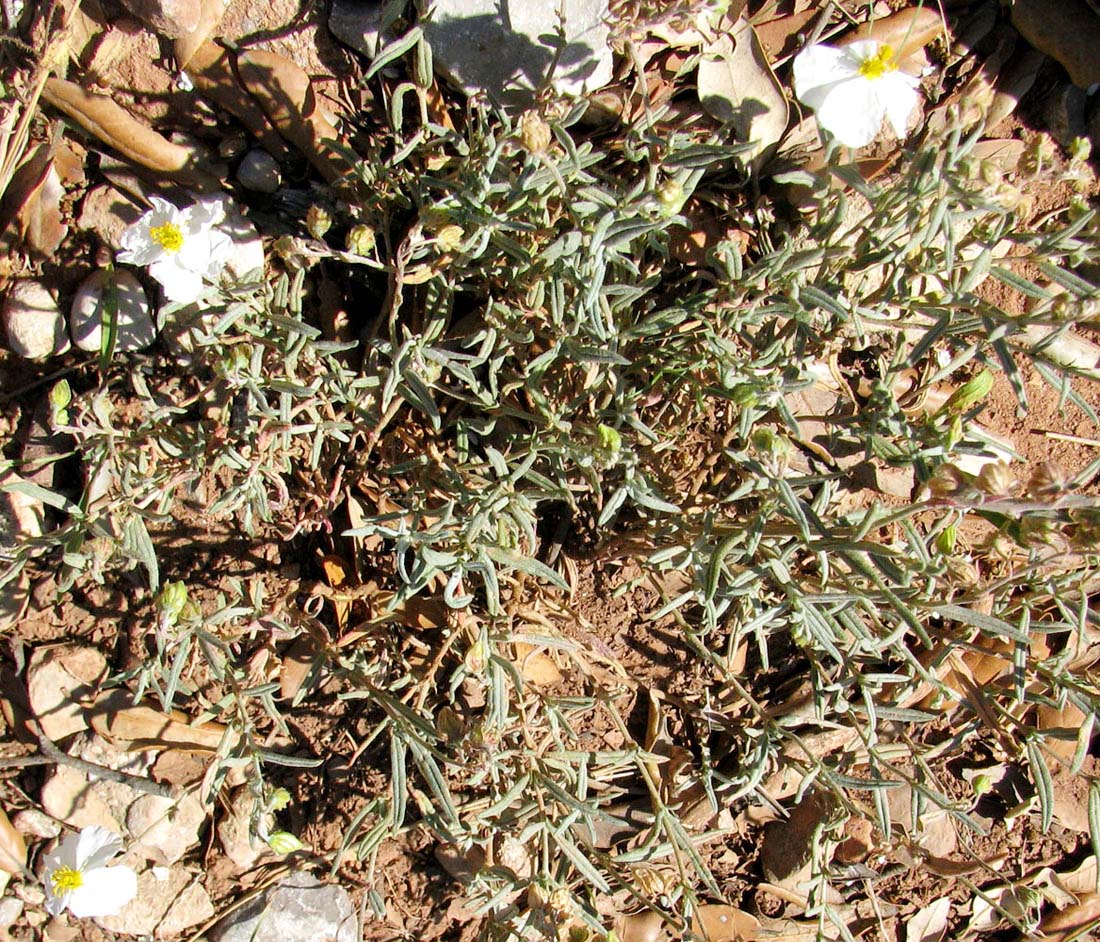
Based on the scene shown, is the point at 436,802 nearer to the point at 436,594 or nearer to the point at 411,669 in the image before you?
the point at 411,669

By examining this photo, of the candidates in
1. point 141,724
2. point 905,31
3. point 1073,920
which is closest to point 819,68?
point 905,31

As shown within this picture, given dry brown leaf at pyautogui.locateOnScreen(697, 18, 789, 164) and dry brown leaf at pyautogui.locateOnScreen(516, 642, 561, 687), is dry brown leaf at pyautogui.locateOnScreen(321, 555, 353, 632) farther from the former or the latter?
dry brown leaf at pyautogui.locateOnScreen(697, 18, 789, 164)

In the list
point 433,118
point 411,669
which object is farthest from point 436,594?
point 433,118

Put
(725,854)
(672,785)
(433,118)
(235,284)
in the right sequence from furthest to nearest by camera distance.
Answer: 1. (725,854)
2. (672,785)
3. (433,118)
4. (235,284)

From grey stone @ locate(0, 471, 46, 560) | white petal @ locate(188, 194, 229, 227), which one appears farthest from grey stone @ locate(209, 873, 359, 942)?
white petal @ locate(188, 194, 229, 227)

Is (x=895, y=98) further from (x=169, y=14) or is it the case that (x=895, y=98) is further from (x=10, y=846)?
(x=10, y=846)

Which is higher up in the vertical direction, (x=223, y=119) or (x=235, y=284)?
(x=223, y=119)
